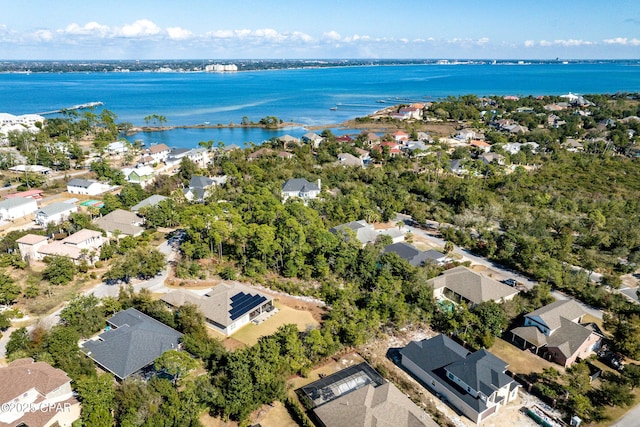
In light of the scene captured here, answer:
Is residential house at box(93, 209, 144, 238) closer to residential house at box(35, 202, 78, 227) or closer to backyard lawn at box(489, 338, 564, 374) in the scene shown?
residential house at box(35, 202, 78, 227)

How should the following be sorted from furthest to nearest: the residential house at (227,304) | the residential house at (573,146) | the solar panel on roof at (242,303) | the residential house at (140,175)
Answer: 1. the residential house at (573,146)
2. the residential house at (140,175)
3. the solar panel on roof at (242,303)
4. the residential house at (227,304)

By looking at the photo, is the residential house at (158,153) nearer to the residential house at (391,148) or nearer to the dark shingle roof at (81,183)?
the dark shingle roof at (81,183)

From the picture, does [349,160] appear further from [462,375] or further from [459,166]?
[462,375]

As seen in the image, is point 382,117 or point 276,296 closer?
point 276,296

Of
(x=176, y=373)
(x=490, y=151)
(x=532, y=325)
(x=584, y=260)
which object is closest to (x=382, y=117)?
(x=490, y=151)

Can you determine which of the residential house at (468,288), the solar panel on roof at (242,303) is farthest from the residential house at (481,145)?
the solar panel on roof at (242,303)

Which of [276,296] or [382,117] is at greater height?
[382,117]

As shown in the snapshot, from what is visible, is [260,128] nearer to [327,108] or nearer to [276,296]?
[327,108]
